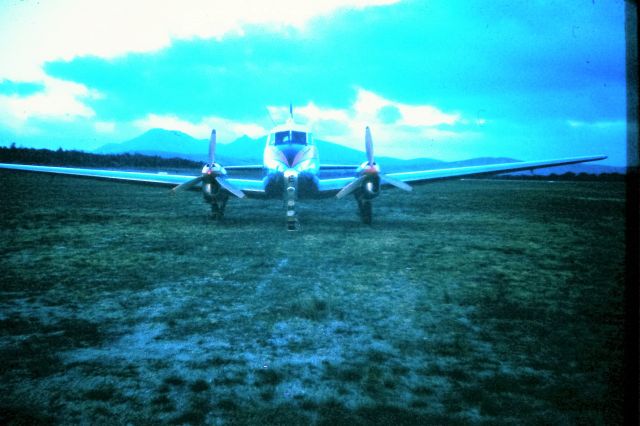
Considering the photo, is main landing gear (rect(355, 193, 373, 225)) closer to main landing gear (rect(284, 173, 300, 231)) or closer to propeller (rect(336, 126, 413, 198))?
propeller (rect(336, 126, 413, 198))

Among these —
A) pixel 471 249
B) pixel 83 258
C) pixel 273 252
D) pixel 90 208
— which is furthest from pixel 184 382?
pixel 90 208

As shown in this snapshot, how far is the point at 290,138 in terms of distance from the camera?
13930mm

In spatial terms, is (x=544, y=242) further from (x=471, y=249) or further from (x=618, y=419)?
(x=618, y=419)

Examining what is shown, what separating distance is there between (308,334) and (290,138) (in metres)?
10.5

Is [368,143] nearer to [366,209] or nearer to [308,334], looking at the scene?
[366,209]

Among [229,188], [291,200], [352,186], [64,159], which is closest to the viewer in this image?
[291,200]

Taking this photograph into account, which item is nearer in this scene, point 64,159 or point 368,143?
point 368,143

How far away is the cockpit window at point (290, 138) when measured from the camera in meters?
13.9

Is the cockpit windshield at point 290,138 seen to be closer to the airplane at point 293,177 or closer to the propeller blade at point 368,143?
the airplane at point 293,177

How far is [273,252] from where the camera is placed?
28.5 ft

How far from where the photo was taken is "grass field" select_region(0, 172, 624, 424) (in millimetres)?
3010

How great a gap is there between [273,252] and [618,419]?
22.2 feet

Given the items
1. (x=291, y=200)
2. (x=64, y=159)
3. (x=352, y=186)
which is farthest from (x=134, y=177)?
(x=64, y=159)

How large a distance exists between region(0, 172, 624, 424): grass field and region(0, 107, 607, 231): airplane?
3.74m
